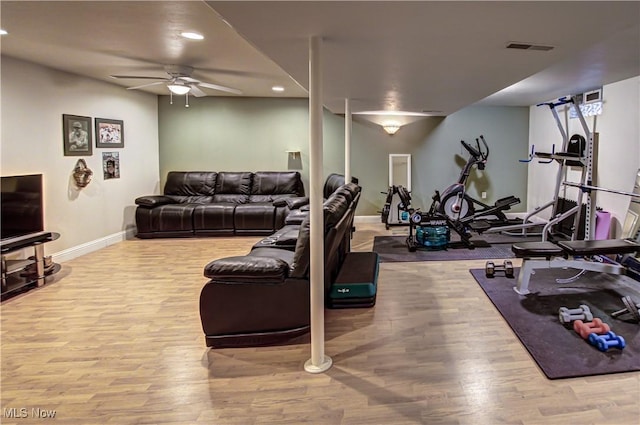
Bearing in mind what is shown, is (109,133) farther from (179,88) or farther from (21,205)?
(21,205)

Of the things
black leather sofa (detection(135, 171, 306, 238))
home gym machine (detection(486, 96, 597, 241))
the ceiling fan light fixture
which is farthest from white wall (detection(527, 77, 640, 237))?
the ceiling fan light fixture

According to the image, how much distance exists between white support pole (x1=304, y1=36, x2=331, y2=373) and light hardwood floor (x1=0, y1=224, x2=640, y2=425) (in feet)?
0.48

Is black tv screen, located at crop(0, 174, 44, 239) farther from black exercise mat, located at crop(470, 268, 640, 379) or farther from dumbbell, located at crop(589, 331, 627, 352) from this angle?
dumbbell, located at crop(589, 331, 627, 352)

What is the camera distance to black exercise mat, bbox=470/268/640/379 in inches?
101

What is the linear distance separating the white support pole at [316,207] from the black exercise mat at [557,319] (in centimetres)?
142

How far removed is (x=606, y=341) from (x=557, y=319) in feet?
1.64

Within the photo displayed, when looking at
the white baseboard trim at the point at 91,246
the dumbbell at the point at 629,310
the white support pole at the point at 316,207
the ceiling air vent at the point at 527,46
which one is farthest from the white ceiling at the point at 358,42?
the white baseboard trim at the point at 91,246

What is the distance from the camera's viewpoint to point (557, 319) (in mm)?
3242

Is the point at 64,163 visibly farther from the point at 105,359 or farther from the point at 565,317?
the point at 565,317

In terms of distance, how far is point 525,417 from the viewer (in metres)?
2.07

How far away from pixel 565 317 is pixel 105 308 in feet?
12.8

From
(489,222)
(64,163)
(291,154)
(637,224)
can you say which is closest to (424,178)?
(489,222)

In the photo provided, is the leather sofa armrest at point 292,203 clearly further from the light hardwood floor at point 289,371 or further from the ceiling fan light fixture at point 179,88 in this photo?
the light hardwood floor at point 289,371

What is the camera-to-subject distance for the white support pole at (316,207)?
2410 mm
